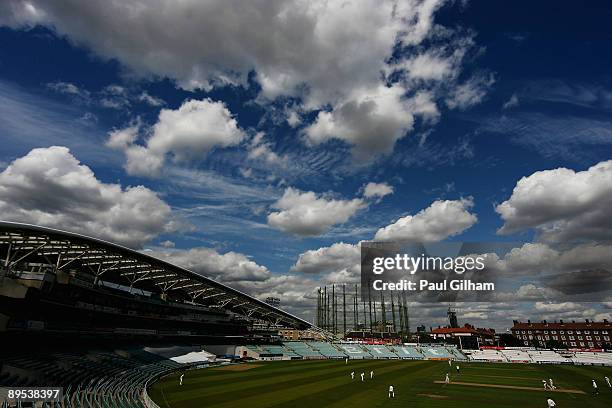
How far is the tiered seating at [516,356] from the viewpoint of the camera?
89688 mm

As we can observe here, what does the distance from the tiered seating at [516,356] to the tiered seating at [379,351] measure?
29812 mm

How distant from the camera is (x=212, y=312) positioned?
261 feet

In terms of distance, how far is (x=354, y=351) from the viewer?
9769 centimetres

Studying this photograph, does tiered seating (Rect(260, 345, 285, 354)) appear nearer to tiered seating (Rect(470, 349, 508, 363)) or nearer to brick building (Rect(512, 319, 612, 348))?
tiered seating (Rect(470, 349, 508, 363))

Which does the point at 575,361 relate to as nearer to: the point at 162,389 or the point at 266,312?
the point at 266,312

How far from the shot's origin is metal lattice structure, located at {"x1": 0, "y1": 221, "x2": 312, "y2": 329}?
33875 mm

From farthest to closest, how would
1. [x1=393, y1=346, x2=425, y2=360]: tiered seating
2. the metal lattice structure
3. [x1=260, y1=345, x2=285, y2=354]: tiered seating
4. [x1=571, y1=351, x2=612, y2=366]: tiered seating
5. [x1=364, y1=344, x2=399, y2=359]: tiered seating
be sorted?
1. [x1=364, y1=344, x2=399, y2=359]: tiered seating
2. [x1=393, y1=346, x2=425, y2=360]: tiered seating
3. [x1=571, y1=351, x2=612, y2=366]: tiered seating
4. [x1=260, y1=345, x2=285, y2=354]: tiered seating
5. the metal lattice structure

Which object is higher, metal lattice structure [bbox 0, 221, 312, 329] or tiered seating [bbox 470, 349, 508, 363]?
metal lattice structure [bbox 0, 221, 312, 329]

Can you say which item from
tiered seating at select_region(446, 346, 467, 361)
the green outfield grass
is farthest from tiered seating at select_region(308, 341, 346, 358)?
the green outfield grass

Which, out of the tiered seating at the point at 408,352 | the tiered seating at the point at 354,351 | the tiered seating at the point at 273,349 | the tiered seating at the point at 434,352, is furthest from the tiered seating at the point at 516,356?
the tiered seating at the point at 273,349

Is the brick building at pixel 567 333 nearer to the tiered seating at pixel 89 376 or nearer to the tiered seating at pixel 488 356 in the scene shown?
the tiered seating at pixel 488 356

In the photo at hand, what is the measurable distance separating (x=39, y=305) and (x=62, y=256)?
252 inches

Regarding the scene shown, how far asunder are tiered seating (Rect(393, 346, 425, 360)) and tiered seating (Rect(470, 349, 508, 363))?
559 inches

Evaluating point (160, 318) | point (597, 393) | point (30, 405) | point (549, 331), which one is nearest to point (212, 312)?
point (160, 318)
